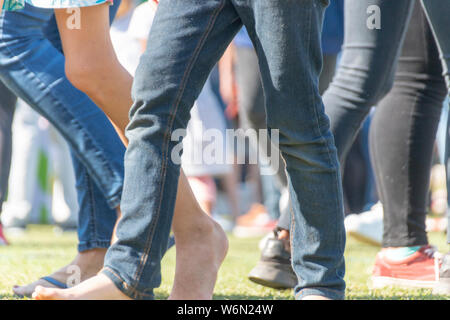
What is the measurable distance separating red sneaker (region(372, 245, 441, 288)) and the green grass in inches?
2.5

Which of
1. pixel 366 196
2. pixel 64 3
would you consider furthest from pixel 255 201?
pixel 64 3

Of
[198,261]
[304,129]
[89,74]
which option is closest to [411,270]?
[198,261]

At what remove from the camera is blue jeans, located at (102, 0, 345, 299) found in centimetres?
163

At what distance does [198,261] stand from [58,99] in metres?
0.62

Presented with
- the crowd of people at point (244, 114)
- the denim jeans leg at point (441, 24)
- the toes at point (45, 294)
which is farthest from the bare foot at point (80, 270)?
the denim jeans leg at point (441, 24)

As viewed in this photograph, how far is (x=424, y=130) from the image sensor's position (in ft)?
8.43

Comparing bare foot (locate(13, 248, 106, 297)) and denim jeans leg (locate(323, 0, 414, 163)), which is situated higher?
denim jeans leg (locate(323, 0, 414, 163))

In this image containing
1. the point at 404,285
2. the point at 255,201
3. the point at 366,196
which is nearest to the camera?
the point at 404,285

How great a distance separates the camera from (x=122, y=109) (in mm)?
2012

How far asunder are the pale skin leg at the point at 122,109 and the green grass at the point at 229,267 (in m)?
0.37

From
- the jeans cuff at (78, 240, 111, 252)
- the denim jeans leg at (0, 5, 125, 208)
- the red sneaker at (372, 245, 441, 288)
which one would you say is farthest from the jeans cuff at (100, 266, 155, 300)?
the red sneaker at (372, 245, 441, 288)

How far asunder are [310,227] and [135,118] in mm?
473

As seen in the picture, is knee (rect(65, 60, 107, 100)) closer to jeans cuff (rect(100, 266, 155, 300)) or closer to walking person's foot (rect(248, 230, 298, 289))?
jeans cuff (rect(100, 266, 155, 300))
